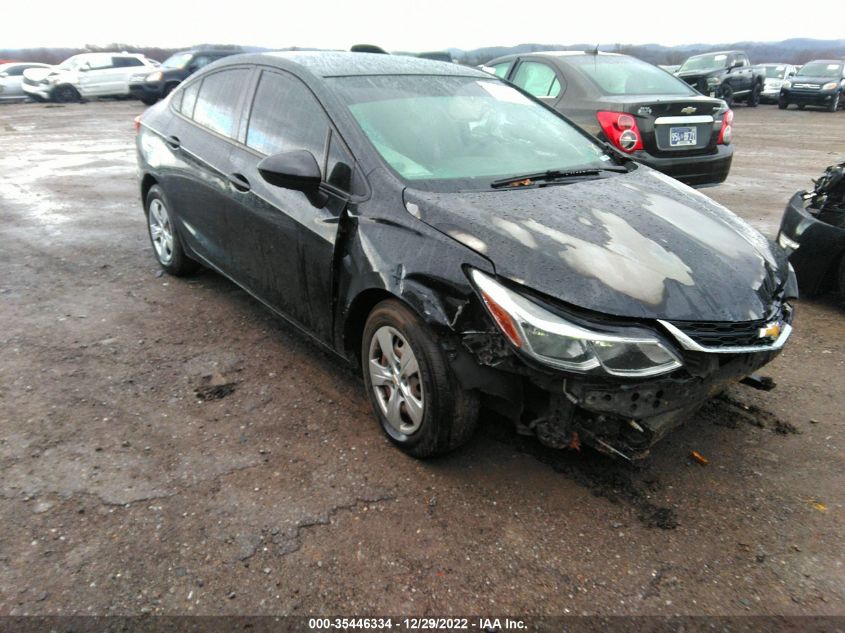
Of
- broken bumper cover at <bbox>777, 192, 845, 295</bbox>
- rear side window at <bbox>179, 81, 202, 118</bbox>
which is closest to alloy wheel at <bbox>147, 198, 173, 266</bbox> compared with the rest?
rear side window at <bbox>179, 81, 202, 118</bbox>

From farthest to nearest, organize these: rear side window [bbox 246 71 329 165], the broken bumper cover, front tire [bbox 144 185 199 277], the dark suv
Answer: the dark suv, front tire [bbox 144 185 199 277], the broken bumper cover, rear side window [bbox 246 71 329 165]

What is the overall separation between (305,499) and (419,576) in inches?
24.1

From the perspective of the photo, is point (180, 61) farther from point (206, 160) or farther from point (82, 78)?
point (206, 160)

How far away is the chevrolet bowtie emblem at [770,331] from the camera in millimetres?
2551

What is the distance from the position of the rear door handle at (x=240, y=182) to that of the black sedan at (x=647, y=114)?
388 centimetres

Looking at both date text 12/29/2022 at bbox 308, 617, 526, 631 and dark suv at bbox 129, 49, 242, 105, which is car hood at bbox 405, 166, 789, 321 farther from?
dark suv at bbox 129, 49, 242, 105

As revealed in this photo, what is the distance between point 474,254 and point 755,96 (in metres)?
24.9

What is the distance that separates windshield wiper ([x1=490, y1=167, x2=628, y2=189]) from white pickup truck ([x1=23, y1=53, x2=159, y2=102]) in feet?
77.6

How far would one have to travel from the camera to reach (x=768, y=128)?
16875 millimetres

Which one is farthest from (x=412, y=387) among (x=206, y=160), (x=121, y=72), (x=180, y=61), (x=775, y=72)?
(x=775, y=72)

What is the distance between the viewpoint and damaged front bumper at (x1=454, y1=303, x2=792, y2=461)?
2355mm

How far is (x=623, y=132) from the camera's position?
20.4 ft

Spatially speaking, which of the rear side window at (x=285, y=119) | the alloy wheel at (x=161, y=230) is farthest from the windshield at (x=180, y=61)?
the rear side window at (x=285, y=119)

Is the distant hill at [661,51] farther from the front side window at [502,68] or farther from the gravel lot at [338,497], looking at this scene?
the gravel lot at [338,497]
